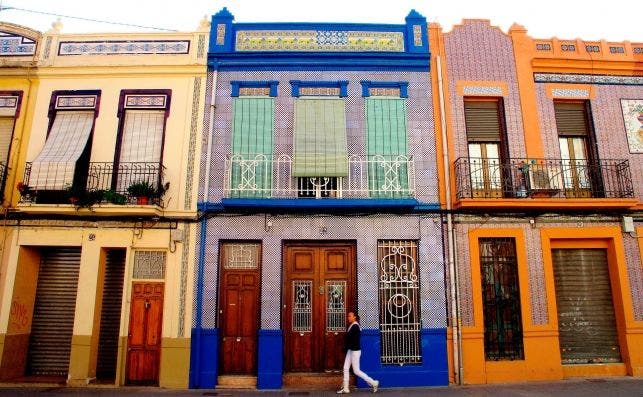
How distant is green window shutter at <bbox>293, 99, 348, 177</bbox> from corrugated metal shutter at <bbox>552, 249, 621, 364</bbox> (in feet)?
18.9

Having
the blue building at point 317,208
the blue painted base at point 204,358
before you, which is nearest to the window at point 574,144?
the blue building at point 317,208

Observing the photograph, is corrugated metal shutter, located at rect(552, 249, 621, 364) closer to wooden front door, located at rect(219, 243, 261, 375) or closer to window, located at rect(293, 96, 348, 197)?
window, located at rect(293, 96, 348, 197)

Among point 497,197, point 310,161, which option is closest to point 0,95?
point 310,161

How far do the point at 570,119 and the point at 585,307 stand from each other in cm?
472

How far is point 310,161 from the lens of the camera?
9.91 metres

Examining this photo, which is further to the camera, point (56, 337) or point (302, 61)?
point (302, 61)

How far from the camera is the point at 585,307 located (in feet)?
32.9

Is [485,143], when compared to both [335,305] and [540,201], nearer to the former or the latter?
[540,201]

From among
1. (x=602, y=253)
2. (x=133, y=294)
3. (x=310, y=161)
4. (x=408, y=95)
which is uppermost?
(x=408, y=95)

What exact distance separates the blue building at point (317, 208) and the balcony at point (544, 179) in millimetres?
1002

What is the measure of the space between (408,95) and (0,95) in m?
10.3

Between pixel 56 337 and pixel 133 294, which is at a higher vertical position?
pixel 133 294

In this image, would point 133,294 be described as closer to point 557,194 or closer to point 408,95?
point 408,95

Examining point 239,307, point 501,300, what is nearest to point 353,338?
point 239,307
